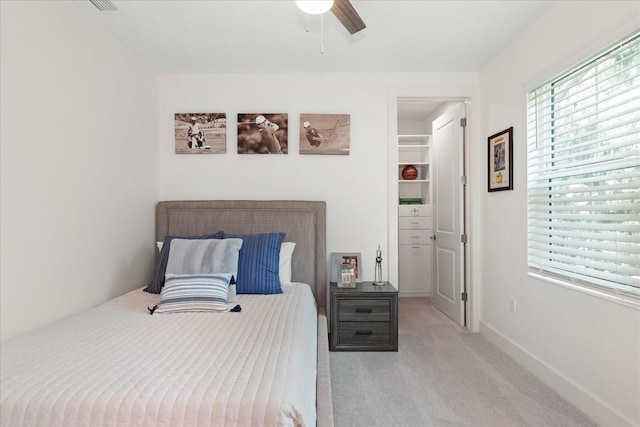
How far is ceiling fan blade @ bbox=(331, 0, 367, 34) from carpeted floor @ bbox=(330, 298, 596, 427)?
216 centimetres

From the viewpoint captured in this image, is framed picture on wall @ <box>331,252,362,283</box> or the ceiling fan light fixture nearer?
the ceiling fan light fixture

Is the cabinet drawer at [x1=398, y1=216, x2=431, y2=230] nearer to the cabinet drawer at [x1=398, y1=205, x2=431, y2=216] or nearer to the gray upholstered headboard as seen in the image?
the cabinet drawer at [x1=398, y1=205, x2=431, y2=216]

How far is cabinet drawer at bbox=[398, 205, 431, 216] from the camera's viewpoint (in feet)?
15.9

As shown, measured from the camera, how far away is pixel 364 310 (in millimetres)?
2928

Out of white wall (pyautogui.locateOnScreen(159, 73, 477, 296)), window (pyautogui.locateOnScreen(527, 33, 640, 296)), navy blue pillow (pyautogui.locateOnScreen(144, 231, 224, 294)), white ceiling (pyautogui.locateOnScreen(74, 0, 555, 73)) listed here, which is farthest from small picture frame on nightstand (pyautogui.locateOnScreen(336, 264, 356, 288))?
white ceiling (pyautogui.locateOnScreen(74, 0, 555, 73))

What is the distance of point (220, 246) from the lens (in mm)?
2533

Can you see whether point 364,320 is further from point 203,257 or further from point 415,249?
point 415,249

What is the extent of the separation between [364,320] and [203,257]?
1.40m

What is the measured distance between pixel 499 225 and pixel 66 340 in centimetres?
305

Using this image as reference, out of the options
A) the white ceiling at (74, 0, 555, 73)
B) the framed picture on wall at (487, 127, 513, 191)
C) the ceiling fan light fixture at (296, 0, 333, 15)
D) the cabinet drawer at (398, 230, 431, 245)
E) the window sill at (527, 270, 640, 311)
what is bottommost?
the window sill at (527, 270, 640, 311)

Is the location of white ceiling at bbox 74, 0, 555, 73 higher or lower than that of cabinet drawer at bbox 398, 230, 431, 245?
higher

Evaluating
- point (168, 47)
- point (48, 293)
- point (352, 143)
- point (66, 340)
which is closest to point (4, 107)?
point (48, 293)

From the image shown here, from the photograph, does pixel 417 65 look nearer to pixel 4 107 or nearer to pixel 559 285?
pixel 559 285

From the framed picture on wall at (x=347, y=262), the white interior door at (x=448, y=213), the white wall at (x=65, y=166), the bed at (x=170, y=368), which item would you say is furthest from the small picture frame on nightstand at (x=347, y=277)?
the white wall at (x=65, y=166)
